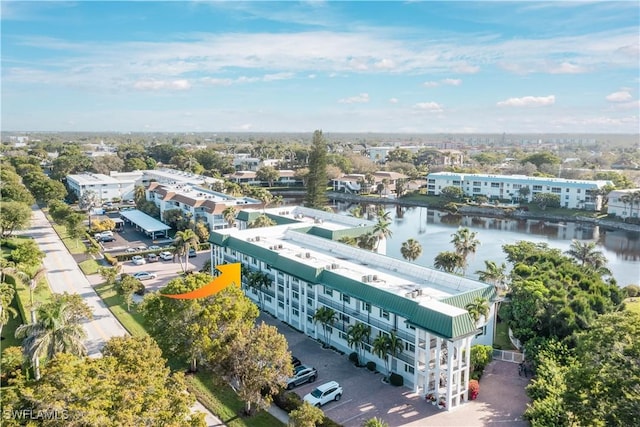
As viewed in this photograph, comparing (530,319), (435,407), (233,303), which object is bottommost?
(435,407)

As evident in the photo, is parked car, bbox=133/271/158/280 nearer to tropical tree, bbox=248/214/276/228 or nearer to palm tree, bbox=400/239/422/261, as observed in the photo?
tropical tree, bbox=248/214/276/228

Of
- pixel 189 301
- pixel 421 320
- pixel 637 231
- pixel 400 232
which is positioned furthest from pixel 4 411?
pixel 637 231

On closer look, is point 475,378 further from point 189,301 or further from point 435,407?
point 189,301

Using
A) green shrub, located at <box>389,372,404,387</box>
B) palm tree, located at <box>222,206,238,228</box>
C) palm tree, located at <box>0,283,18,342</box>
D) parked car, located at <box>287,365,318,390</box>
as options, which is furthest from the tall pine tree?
green shrub, located at <box>389,372,404,387</box>

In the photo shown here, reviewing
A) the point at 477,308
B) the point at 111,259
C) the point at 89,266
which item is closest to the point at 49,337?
the point at 477,308

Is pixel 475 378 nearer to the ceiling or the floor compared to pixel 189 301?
nearer to the floor

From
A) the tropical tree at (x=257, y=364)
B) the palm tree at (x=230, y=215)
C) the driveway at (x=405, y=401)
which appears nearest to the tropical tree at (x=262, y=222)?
the palm tree at (x=230, y=215)

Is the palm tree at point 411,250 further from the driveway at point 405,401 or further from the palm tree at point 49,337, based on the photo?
the palm tree at point 49,337
